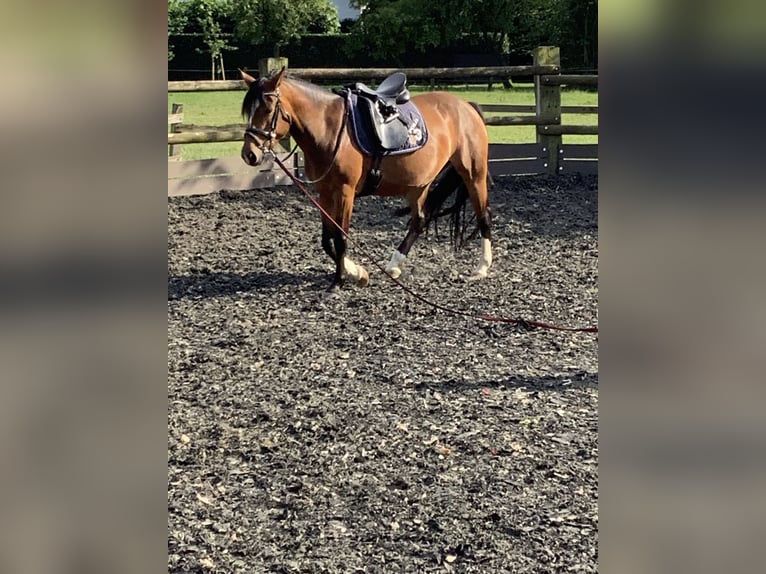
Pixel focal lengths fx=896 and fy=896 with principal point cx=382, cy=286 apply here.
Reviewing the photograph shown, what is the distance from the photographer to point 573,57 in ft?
141

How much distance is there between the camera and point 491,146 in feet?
43.7

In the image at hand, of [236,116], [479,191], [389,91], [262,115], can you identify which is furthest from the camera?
[236,116]

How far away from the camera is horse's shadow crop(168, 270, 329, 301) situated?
23.6 feet

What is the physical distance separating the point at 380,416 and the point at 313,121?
2.97 metres

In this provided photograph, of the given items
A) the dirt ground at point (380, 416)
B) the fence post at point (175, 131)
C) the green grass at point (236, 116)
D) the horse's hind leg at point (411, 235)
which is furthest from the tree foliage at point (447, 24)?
the dirt ground at point (380, 416)

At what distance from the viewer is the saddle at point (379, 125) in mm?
6934

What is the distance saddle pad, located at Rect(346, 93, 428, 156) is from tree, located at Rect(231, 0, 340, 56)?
41.9 metres

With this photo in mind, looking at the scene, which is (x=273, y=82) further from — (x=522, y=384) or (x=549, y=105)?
(x=549, y=105)

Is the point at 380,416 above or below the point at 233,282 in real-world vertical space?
below

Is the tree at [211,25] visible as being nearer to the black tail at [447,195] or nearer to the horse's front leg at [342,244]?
the black tail at [447,195]

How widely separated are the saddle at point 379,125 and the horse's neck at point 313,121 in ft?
0.59
